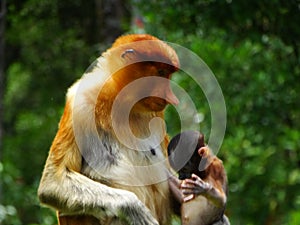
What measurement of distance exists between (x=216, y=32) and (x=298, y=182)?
5.92 feet

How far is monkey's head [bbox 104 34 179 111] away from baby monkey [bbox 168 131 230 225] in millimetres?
249

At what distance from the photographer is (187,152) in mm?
4719

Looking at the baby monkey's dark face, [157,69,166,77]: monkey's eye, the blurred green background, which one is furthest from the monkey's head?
the blurred green background

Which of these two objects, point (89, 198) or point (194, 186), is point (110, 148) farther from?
point (194, 186)

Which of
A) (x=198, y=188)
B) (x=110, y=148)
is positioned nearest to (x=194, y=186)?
(x=198, y=188)

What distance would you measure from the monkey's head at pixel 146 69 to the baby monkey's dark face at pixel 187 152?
0.72ft

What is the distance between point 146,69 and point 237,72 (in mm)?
3690

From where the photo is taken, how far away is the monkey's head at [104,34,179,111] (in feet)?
15.3

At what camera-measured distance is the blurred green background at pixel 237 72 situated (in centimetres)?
732

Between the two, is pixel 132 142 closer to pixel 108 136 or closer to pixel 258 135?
pixel 108 136

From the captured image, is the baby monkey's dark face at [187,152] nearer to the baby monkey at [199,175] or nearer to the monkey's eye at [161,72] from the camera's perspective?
the baby monkey at [199,175]

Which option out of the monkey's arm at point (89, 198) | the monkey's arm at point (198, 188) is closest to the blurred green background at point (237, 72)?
the monkey's arm at point (198, 188)

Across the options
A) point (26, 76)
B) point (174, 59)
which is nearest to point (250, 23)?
point (174, 59)

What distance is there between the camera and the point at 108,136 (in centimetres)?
462
